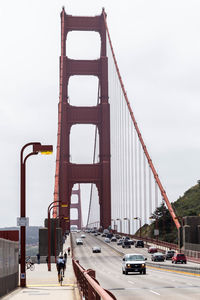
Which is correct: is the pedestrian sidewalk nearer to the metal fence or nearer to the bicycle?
the metal fence

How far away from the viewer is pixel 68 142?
4830 inches

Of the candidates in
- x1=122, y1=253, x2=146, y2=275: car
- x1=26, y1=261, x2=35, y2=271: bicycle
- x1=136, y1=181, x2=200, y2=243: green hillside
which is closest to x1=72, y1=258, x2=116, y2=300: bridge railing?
x1=122, y1=253, x2=146, y2=275: car

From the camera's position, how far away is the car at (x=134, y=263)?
132ft

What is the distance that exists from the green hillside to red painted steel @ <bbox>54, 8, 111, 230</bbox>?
13.9 metres

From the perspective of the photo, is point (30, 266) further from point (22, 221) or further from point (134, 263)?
point (22, 221)

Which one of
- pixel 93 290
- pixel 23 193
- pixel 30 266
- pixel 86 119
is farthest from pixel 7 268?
pixel 86 119

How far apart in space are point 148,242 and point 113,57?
3690 cm

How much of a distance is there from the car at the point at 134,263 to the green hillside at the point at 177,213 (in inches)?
2922

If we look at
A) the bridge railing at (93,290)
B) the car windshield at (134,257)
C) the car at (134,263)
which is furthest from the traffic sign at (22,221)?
the car windshield at (134,257)

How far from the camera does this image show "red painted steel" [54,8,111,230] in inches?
4572

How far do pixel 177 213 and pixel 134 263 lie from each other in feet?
295

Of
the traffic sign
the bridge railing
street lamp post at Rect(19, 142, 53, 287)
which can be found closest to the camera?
the bridge railing

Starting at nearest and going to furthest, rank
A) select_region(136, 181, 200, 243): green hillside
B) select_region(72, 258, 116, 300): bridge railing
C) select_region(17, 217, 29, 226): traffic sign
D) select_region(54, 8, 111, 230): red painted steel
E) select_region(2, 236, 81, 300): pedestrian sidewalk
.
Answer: select_region(72, 258, 116, 300): bridge railing < select_region(2, 236, 81, 300): pedestrian sidewalk < select_region(17, 217, 29, 226): traffic sign < select_region(54, 8, 111, 230): red painted steel < select_region(136, 181, 200, 243): green hillside

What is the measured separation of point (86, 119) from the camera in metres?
119
